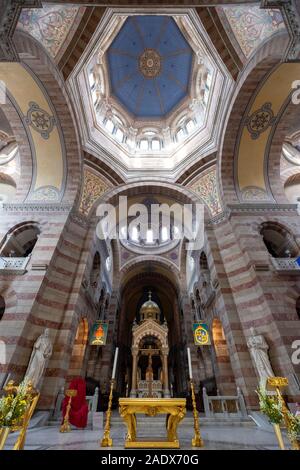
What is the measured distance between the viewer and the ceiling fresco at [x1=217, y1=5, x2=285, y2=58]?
8.33 metres

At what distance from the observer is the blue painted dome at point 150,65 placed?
1462cm

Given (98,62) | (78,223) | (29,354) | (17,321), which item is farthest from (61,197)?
(98,62)

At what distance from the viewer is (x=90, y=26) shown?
391 inches

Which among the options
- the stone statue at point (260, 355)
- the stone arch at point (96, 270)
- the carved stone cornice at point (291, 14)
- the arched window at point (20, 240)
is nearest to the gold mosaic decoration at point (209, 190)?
the stone statue at point (260, 355)

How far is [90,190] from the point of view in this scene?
13789mm

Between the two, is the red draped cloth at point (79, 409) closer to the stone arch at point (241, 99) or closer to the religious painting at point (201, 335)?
the religious painting at point (201, 335)

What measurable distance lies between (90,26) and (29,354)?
43.7 feet

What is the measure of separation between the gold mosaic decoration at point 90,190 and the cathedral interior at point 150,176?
0.08 m

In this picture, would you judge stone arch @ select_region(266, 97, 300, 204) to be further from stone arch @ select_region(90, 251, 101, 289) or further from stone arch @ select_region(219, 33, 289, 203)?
stone arch @ select_region(90, 251, 101, 289)

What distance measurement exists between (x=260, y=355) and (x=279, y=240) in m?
6.18

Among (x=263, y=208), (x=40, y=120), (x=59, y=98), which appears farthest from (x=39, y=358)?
(x=263, y=208)

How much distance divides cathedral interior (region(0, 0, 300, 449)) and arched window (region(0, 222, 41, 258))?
0.09 metres

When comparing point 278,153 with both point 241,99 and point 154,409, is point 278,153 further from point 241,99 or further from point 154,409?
point 154,409
